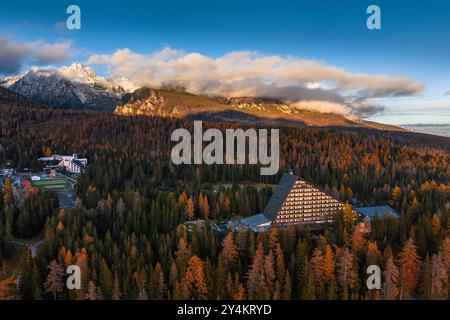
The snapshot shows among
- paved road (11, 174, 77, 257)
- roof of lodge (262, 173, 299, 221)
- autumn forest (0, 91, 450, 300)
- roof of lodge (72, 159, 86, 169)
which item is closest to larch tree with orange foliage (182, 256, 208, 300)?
autumn forest (0, 91, 450, 300)

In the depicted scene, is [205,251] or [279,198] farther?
[279,198]

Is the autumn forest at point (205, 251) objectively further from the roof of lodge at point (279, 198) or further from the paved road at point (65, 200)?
the roof of lodge at point (279, 198)

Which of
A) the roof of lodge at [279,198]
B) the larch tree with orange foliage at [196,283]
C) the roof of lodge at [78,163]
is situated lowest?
the larch tree with orange foliage at [196,283]

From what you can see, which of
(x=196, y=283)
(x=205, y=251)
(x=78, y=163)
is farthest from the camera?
(x=78, y=163)

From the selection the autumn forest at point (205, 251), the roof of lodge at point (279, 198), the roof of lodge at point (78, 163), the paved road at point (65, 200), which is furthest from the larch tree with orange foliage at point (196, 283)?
the roof of lodge at point (78, 163)

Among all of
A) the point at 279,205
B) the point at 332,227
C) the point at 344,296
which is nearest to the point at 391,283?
the point at 344,296

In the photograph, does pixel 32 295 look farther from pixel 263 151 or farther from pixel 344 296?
pixel 263 151

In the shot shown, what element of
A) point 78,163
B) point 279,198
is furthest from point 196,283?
point 78,163

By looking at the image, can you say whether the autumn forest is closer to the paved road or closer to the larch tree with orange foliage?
the larch tree with orange foliage

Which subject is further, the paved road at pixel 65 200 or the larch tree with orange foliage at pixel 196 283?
the paved road at pixel 65 200

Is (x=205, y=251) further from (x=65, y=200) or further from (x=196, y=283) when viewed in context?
(x=65, y=200)

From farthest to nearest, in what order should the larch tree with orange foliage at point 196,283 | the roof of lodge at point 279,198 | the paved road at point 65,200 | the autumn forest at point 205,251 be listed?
the roof of lodge at point 279,198 → the paved road at point 65,200 → the autumn forest at point 205,251 → the larch tree with orange foliage at point 196,283
